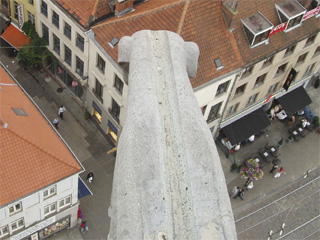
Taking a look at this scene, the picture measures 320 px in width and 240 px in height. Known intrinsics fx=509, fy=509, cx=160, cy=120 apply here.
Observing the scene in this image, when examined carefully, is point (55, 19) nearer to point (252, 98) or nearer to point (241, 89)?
point (241, 89)

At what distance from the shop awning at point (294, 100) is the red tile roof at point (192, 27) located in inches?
663

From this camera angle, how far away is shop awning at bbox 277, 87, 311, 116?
62438 mm

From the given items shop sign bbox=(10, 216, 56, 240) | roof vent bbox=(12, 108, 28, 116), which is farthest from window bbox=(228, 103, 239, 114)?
roof vent bbox=(12, 108, 28, 116)

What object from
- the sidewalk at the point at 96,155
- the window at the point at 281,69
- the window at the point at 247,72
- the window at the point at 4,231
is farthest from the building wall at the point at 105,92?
the window at the point at 281,69

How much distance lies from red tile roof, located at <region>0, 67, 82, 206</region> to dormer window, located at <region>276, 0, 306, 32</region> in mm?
24504

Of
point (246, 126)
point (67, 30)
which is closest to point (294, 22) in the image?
point (246, 126)

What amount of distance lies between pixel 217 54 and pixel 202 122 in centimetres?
3663

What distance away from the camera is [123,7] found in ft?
156

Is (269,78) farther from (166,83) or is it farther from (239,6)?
(166,83)

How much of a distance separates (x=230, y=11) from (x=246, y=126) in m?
17.2

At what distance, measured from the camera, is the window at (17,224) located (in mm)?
44500

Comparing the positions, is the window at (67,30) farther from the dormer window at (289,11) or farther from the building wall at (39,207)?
the dormer window at (289,11)

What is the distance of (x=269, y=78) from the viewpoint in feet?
186

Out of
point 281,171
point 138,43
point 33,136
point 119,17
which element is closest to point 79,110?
point 119,17
